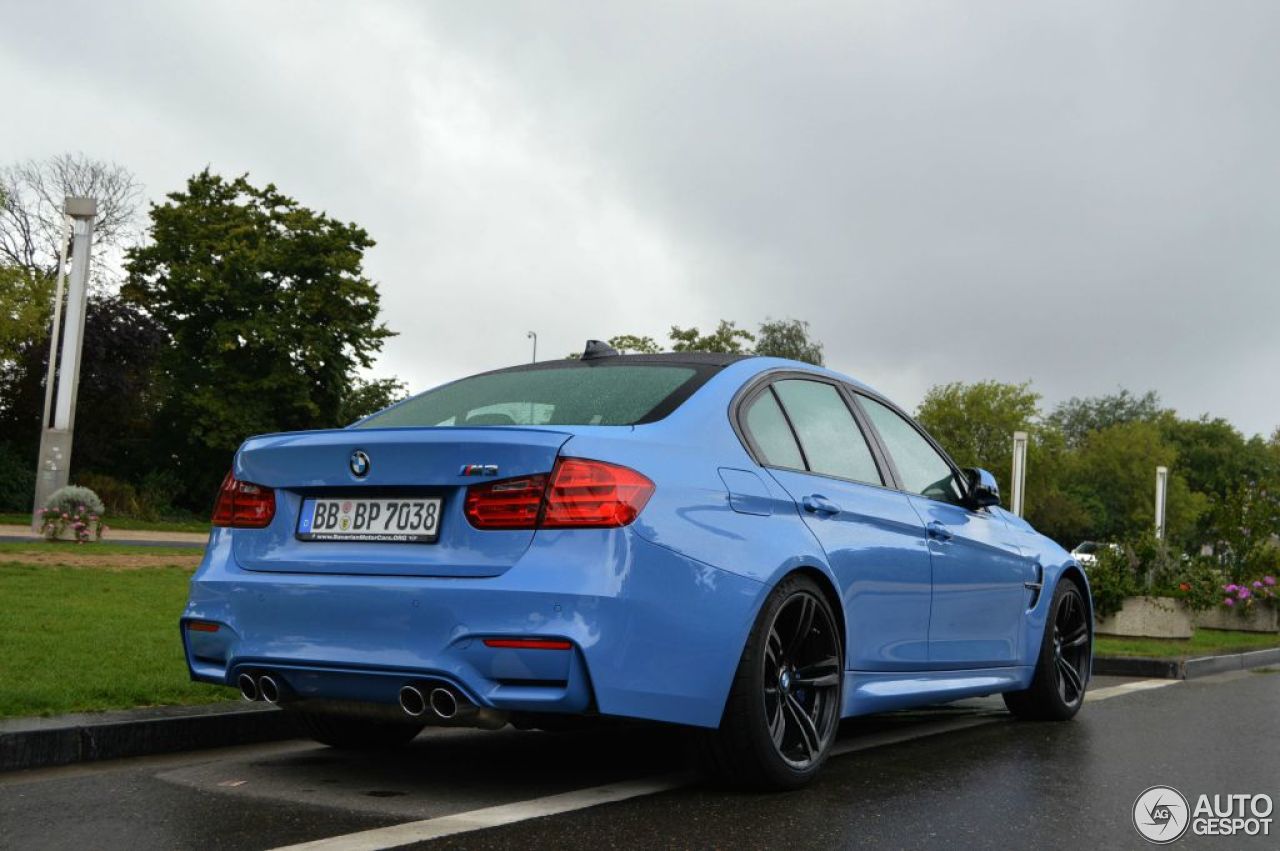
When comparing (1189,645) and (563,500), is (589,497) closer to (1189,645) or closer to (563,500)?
(563,500)

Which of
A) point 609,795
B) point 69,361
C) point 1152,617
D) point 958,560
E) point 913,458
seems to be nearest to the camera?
point 609,795

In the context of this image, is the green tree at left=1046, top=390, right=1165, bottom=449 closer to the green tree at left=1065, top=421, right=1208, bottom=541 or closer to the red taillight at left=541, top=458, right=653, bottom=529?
the green tree at left=1065, top=421, right=1208, bottom=541

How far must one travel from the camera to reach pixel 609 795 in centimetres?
494

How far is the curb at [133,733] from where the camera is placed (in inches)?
204

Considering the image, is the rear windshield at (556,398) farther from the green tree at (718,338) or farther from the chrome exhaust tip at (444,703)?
the green tree at (718,338)

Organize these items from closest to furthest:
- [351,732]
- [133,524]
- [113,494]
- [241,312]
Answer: [351,732] < [133,524] < [113,494] < [241,312]

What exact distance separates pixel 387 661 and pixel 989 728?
3.88 meters

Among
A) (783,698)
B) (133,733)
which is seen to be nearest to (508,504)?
(783,698)

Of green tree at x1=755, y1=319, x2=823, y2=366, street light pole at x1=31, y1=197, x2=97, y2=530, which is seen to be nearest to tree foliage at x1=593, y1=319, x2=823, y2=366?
green tree at x1=755, y1=319, x2=823, y2=366

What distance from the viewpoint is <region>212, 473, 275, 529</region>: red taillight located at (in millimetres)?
4949

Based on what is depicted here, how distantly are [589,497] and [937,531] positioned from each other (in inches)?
93.6

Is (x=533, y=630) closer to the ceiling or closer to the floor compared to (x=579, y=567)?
closer to the floor

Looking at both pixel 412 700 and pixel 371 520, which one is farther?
pixel 371 520

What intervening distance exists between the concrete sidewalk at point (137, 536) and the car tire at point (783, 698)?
2008 cm
